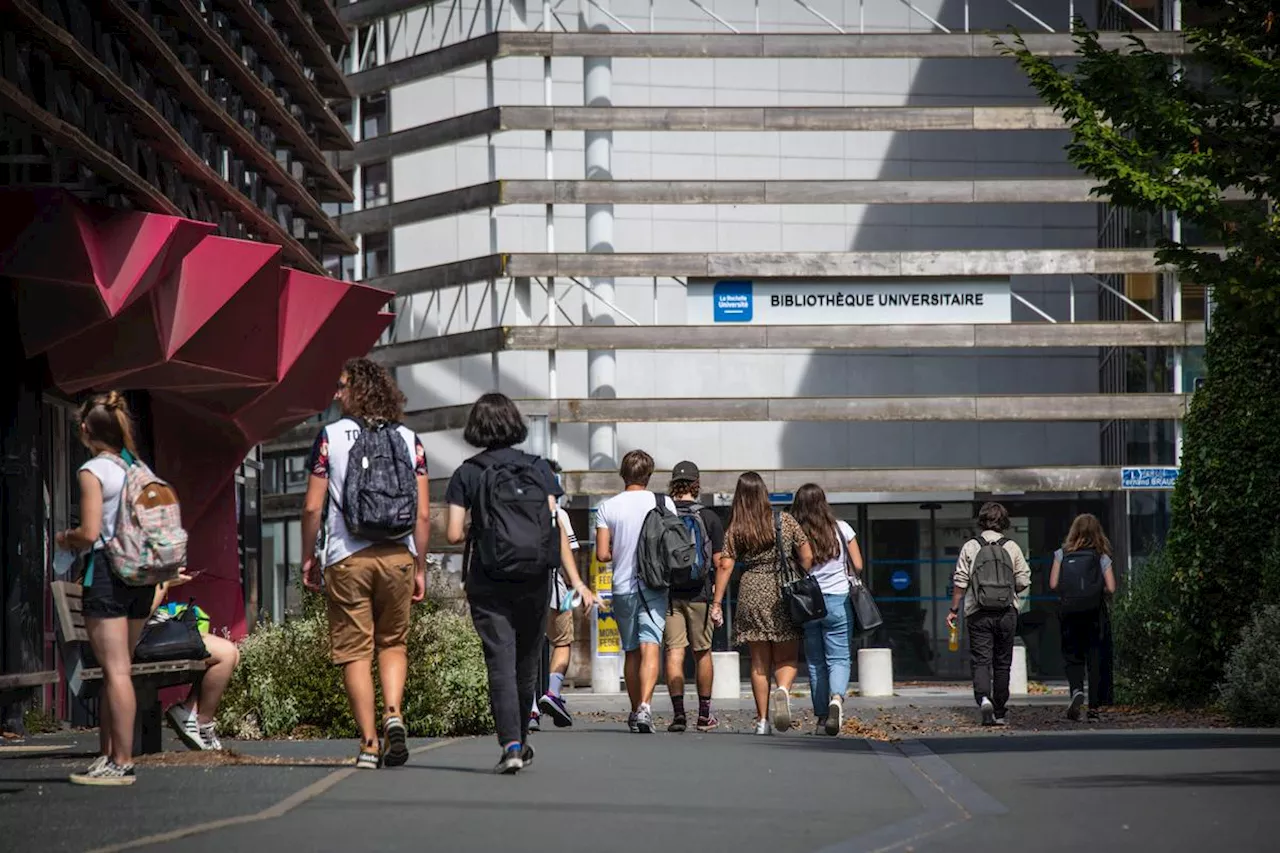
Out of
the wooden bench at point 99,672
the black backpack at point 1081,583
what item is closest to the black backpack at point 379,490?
the wooden bench at point 99,672

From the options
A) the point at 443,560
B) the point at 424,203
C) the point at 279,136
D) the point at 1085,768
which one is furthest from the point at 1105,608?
the point at 424,203

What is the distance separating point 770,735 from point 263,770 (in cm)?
496

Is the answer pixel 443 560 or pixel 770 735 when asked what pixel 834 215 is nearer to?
pixel 443 560

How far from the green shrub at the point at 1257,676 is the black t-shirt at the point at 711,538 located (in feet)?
12.9

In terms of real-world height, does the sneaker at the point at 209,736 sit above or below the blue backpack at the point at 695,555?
below

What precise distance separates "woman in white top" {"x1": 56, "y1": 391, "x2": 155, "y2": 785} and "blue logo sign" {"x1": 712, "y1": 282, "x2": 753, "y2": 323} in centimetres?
2714

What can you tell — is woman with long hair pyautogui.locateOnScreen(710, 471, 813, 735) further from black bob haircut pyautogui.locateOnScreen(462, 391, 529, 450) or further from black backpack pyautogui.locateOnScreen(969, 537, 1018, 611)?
black bob haircut pyautogui.locateOnScreen(462, 391, 529, 450)

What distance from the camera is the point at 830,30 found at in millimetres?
39031

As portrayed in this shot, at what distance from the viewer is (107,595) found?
9.33m

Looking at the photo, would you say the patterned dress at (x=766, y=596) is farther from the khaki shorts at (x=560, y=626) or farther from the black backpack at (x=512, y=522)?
the black backpack at (x=512, y=522)

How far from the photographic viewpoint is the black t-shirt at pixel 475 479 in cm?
998

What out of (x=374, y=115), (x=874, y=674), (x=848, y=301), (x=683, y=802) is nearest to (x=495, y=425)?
(x=683, y=802)

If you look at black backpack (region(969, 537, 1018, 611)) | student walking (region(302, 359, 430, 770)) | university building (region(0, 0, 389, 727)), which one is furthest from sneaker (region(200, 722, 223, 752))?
black backpack (region(969, 537, 1018, 611))

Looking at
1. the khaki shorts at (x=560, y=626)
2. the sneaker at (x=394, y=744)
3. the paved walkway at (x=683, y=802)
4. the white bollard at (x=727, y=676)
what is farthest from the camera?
the white bollard at (x=727, y=676)
